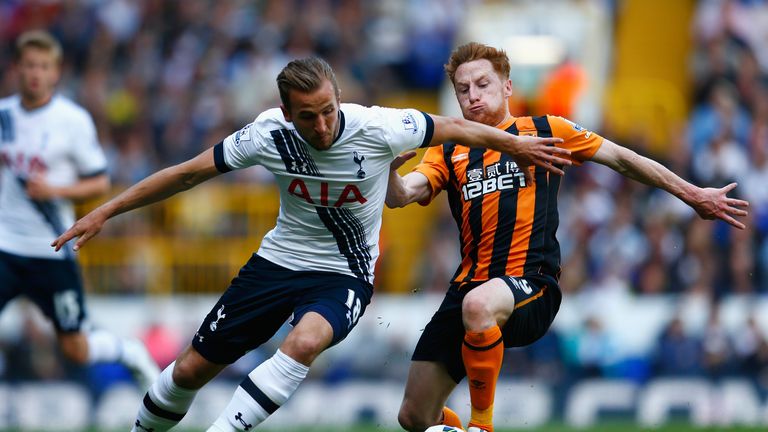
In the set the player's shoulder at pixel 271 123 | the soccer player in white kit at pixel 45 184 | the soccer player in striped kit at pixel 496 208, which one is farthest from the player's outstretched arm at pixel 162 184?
the soccer player in white kit at pixel 45 184

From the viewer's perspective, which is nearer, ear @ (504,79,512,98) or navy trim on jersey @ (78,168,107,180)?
ear @ (504,79,512,98)

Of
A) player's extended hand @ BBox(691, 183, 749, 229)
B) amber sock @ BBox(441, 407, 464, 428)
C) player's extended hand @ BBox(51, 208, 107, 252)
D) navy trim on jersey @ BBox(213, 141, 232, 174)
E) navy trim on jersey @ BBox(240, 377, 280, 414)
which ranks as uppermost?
navy trim on jersey @ BBox(213, 141, 232, 174)

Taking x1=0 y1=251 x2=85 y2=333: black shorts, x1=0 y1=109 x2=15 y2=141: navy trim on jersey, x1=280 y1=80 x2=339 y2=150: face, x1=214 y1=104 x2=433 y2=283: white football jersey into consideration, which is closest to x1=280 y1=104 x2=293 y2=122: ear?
x1=280 y1=80 x2=339 y2=150: face

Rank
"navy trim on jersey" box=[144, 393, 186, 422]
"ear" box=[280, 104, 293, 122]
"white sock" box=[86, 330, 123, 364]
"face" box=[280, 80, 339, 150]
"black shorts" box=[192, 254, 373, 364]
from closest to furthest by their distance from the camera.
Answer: "face" box=[280, 80, 339, 150] < "ear" box=[280, 104, 293, 122] < "black shorts" box=[192, 254, 373, 364] < "navy trim on jersey" box=[144, 393, 186, 422] < "white sock" box=[86, 330, 123, 364]

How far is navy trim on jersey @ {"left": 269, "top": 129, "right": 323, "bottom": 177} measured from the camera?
7105 mm

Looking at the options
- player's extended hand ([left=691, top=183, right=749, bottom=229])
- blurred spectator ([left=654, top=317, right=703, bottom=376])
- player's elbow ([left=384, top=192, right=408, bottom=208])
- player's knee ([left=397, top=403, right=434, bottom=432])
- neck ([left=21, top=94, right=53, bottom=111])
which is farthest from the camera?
blurred spectator ([left=654, top=317, right=703, bottom=376])

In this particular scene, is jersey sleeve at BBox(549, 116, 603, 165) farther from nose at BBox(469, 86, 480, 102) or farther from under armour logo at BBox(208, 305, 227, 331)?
under armour logo at BBox(208, 305, 227, 331)

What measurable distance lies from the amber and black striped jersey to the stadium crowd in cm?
639

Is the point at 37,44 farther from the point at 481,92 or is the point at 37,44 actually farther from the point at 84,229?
the point at 481,92

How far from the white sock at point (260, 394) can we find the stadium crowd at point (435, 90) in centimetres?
744

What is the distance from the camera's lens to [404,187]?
772 cm

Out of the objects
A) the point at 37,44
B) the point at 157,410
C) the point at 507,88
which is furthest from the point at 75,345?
the point at 507,88

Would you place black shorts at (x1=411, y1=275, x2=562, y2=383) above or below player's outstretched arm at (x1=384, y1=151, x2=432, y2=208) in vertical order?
below

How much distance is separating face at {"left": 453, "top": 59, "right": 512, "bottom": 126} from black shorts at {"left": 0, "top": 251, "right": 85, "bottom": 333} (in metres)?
3.87
